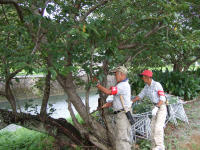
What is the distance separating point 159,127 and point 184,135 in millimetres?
1059

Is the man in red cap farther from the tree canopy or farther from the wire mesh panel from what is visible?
the tree canopy

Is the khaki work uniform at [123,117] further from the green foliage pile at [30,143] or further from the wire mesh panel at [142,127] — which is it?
the green foliage pile at [30,143]

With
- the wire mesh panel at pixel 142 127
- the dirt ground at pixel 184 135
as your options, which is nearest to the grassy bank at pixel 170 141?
the dirt ground at pixel 184 135

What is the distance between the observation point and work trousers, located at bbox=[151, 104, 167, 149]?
313cm

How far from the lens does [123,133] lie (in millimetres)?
2801

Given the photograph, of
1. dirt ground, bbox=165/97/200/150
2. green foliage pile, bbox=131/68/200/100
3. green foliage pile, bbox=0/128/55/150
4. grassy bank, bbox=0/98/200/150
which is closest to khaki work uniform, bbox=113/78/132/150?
grassy bank, bbox=0/98/200/150

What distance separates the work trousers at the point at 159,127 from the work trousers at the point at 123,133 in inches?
26.0

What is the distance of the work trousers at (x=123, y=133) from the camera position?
2768 mm

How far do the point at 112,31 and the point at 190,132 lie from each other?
3.02m

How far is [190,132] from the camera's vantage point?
393 cm

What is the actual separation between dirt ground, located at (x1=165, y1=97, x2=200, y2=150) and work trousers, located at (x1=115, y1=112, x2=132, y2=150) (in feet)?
3.56

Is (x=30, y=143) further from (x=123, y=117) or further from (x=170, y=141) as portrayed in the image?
(x=170, y=141)

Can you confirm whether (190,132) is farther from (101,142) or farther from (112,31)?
(112,31)

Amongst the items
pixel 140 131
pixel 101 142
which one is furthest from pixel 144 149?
pixel 101 142
